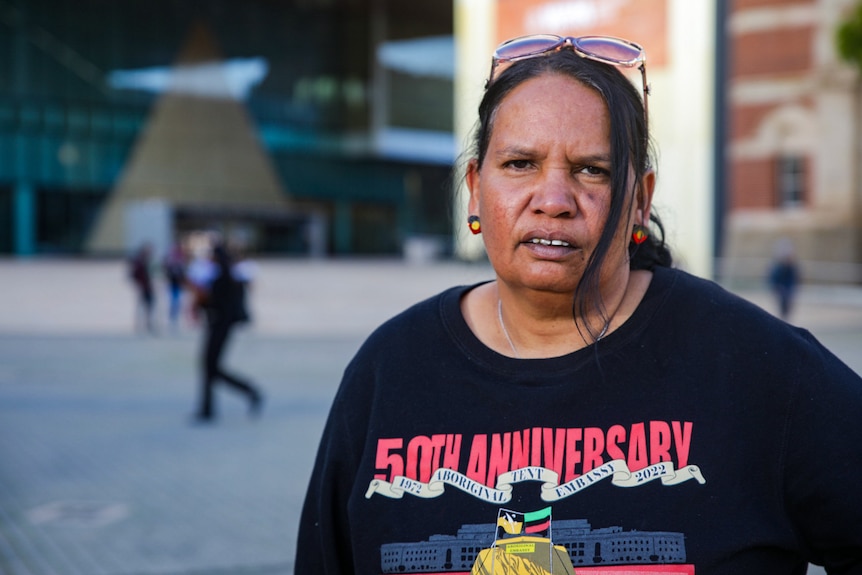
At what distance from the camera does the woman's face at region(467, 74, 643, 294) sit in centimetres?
173

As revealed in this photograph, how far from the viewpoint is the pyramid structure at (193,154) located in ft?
178

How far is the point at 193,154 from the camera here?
56250 millimetres

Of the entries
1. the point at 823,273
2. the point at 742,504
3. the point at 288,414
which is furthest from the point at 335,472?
the point at 823,273

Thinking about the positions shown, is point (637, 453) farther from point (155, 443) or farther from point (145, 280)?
point (145, 280)

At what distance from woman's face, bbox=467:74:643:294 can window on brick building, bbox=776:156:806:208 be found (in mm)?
29369

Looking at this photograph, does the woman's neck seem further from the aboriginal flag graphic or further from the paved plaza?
the paved plaza

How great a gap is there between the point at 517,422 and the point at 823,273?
28.7 m

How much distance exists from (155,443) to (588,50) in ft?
25.1

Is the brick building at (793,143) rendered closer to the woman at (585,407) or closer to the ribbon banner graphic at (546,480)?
the woman at (585,407)

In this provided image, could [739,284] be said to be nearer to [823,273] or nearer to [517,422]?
[823,273]

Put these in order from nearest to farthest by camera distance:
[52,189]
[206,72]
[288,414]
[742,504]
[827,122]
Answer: [742,504]
[288,414]
[827,122]
[52,189]
[206,72]

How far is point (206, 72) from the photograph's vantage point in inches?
2240

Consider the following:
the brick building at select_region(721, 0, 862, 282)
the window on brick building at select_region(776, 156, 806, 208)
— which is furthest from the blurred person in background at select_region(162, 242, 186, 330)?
the window on brick building at select_region(776, 156, 806, 208)

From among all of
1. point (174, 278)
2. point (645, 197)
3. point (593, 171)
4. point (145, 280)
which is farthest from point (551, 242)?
point (174, 278)
